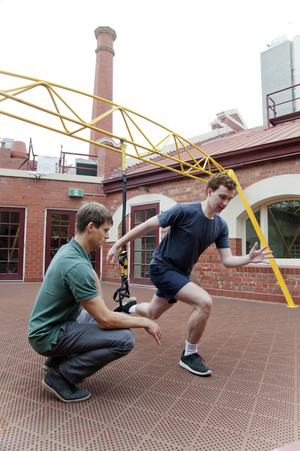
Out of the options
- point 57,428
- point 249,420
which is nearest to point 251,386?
point 249,420

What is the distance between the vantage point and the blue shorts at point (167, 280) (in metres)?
2.42

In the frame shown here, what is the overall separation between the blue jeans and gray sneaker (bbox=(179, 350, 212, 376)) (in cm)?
81

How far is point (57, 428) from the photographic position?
1610mm

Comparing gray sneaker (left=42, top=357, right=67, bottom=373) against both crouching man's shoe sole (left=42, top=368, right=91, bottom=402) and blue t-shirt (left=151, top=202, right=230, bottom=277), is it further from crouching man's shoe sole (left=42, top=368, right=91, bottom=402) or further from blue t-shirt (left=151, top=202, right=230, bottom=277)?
blue t-shirt (left=151, top=202, right=230, bottom=277)

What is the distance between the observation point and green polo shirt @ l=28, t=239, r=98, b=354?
68.2 inches

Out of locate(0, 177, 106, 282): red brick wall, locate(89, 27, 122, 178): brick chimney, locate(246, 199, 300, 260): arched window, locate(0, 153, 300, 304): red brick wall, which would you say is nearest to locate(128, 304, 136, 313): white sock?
locate(0, 153, 300, 304): red brick wall

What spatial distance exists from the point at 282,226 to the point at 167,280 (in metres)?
4.63

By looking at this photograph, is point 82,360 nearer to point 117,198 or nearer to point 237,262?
point 237,262

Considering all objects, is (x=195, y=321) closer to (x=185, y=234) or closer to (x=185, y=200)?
(x=185, y=234)

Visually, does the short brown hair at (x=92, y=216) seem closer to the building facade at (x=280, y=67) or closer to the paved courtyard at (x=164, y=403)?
the paved courtyard at (x=164, y=403)

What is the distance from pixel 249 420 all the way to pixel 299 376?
0.91m

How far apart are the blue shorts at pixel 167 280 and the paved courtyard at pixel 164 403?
632 mm

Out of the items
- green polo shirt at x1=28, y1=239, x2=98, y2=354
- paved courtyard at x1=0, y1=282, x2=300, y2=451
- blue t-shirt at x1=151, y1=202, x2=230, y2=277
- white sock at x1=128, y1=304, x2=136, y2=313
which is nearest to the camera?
paved courtyard at x1=0, y1=282, x2=300, y2=451

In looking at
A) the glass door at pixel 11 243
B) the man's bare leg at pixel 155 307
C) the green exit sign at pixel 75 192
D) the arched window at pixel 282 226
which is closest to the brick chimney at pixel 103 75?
the green exit sign at pixel 75 192
